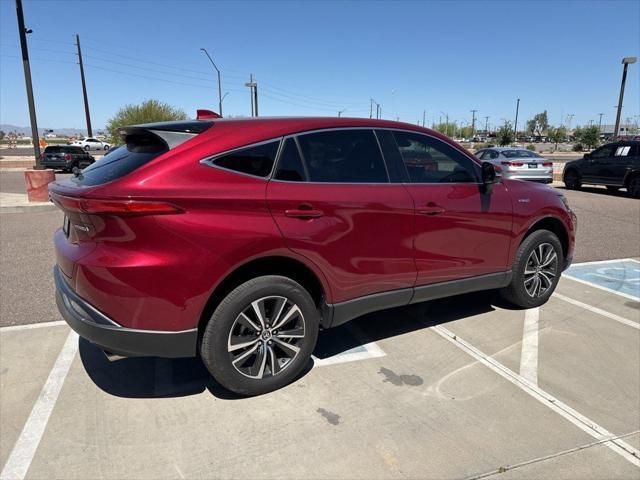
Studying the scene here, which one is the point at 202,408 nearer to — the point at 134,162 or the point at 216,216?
the point at 216,216

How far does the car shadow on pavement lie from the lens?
3178 mm

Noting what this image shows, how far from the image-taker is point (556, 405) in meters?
3.01

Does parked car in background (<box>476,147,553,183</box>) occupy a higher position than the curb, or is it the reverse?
parked car in background (<box>476,147,553,183</box>)

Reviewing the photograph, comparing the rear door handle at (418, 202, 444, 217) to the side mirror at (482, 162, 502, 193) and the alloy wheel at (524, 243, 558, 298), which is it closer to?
the side mirror at (482, 162, 502, 193)

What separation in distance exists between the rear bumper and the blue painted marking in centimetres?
485

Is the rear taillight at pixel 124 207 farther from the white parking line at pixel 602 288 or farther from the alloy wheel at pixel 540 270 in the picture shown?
the white parking line at pixel 602 288

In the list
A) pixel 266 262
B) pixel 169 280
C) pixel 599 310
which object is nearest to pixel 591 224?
pixel 599 310

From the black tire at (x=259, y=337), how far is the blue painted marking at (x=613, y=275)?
4.07 m

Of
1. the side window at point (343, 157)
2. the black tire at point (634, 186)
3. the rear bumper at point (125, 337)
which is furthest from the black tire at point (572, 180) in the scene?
the rear bumper at point (125, 337)

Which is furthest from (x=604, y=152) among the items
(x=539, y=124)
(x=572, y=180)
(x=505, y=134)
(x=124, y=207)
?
(x=539, y=124)

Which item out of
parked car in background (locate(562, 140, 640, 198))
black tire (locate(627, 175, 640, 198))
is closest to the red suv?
black tire (locate(627, 175, 640, 198))

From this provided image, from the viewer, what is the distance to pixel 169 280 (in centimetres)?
261

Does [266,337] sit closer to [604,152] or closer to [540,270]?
[540,270]

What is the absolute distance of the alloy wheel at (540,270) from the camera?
178 inches
